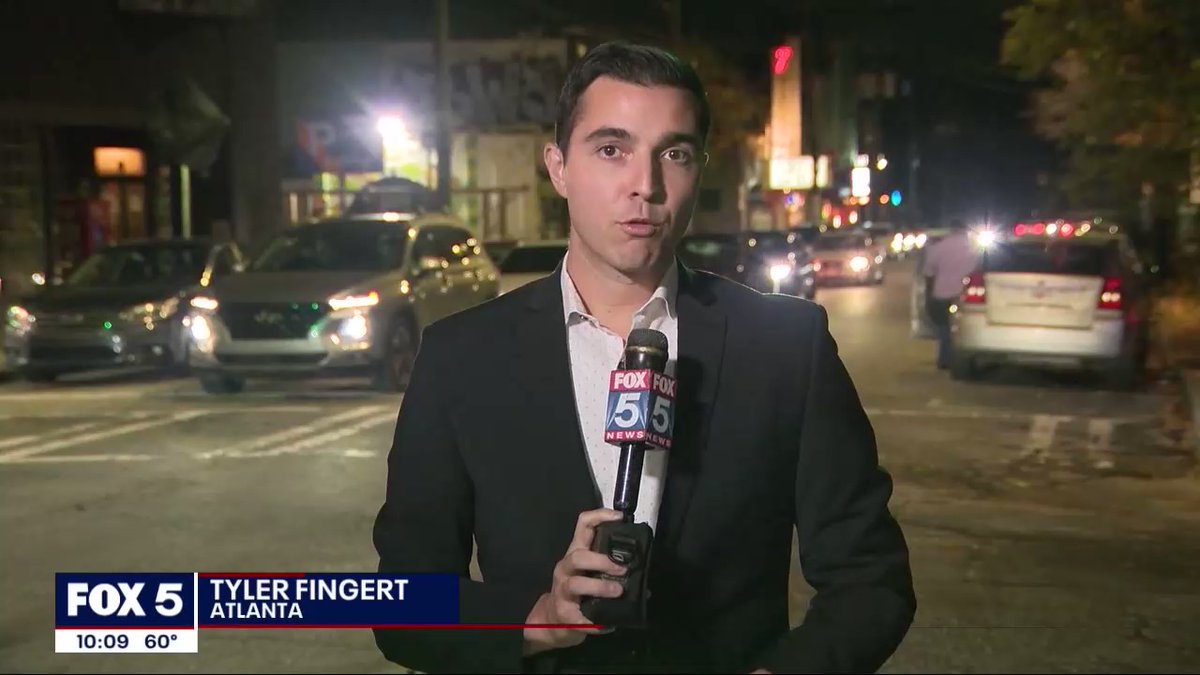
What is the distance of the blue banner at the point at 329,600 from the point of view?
2.62 meters

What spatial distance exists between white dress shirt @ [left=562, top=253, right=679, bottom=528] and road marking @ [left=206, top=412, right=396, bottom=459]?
997 centimetres

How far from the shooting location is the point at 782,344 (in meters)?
2.62

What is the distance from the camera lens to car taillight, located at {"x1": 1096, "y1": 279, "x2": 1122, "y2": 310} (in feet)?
56.9

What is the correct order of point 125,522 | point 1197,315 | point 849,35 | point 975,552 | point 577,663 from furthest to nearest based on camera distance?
point 849,35 → point 1197,315 → point 125,522 → point 975,552 → point 577,663

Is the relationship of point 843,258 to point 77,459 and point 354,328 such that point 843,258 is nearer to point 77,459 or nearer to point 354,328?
point 354,328

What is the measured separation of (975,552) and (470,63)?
31.7m

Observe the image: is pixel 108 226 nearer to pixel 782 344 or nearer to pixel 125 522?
pixel 125 522

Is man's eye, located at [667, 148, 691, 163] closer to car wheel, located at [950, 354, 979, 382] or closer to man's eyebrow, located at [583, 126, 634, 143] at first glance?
man's eyebrow, located at [583, 126, 634, 143]

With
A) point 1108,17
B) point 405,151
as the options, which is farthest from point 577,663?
point 405,151

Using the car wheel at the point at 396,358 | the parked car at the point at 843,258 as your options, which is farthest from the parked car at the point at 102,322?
the parked car at the point at 843,258

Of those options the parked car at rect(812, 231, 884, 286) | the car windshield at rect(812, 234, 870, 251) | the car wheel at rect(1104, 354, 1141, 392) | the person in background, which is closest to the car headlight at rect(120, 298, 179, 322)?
the person in background

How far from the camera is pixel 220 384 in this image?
1697 centimetres

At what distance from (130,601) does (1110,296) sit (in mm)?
14697

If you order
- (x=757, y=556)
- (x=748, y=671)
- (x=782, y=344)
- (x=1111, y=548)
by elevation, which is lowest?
(x=1111, y=548)
